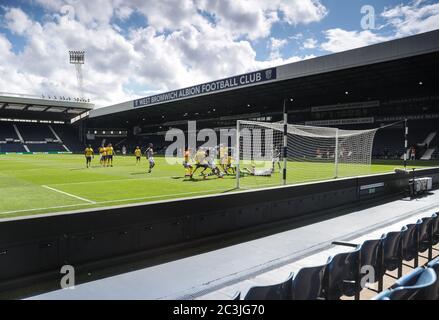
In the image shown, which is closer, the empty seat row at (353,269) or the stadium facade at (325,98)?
the empty seat row at (353,269)

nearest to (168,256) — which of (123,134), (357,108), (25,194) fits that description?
(25,194)

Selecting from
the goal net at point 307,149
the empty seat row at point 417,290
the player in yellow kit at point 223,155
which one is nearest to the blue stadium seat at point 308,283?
the empty seat row at point 417,290

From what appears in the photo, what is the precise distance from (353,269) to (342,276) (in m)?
0.25

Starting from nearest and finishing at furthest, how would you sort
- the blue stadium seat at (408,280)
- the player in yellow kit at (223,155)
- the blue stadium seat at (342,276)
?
the blue stadium seat at (408,280)
the blue stadium seat at (342,276)
the player in yellow kit at (223,155)

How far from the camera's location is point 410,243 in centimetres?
595

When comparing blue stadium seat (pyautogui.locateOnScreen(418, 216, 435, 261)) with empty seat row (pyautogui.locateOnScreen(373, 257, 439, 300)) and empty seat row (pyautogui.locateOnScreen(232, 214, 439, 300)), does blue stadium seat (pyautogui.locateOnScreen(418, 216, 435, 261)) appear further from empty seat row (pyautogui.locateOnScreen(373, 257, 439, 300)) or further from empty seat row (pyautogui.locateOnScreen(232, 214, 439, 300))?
empty seat row (pyautogui.locateOnScreen(373, 257, 439, 300))

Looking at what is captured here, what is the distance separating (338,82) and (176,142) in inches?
1739

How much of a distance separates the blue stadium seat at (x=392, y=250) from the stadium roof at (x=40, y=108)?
2469 inches

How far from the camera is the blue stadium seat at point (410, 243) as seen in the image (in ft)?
19.0

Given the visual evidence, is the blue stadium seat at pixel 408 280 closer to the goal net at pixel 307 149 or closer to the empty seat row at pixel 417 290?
the empty seat row at pixel 417 290

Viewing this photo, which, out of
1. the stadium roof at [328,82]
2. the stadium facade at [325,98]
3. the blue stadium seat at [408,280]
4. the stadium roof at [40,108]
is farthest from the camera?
the stadium roof at [40,108]

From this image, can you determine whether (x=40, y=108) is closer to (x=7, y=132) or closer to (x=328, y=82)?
(x=7, y=132)

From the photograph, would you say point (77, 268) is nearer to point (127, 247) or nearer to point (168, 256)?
point (127, 247)

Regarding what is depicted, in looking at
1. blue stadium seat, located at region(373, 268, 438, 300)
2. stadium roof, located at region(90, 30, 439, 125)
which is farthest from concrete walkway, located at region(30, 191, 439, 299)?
stadium roof, located at region(90, 30, 439, 125)
